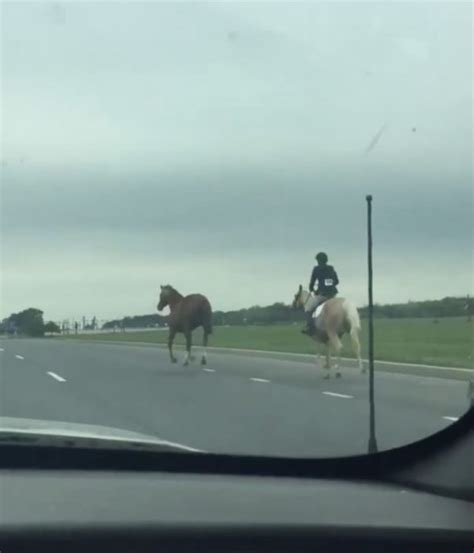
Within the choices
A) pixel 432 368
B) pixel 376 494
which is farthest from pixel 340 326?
pixel 376 494

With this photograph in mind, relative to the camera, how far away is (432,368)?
696 cm

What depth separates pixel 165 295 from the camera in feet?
19.5

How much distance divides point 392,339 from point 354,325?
39 cm

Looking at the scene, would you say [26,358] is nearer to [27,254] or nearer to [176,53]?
[27,254]

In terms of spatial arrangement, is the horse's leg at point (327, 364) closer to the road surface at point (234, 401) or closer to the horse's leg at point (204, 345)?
the road surface at point (234, 401)

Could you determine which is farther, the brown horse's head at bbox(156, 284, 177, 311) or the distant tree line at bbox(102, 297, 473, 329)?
the brown horse's head at bbox(156, 284, 177, 311)

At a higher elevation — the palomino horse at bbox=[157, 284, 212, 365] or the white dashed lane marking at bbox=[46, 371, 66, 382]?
the palomino horse at bbox=[157, 284, 212, 365]

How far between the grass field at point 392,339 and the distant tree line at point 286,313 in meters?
0.08

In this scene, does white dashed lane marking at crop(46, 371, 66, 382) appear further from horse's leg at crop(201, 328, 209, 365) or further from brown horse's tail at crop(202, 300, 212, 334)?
brown horse's tail at crop(202, 300, 212, 334)

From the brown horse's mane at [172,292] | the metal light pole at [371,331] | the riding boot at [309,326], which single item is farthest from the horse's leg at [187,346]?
the metal light pole at [371,331]

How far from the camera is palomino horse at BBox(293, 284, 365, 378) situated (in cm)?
592

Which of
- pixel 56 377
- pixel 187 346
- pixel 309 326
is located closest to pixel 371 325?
pixel 309 326

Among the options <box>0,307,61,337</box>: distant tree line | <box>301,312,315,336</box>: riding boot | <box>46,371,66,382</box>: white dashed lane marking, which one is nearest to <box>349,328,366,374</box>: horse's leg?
<box>301,312,315,336</box>: riding boot

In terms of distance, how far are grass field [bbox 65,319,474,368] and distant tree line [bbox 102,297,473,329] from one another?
8cm
